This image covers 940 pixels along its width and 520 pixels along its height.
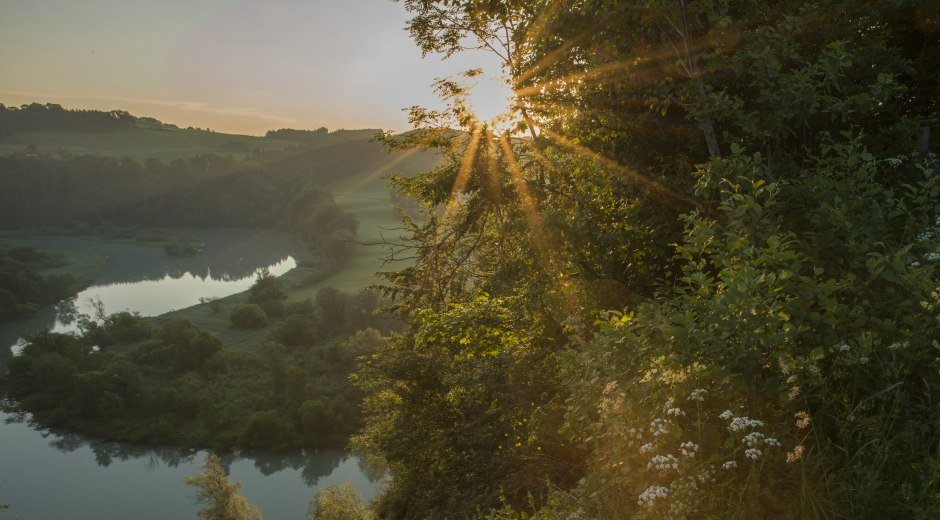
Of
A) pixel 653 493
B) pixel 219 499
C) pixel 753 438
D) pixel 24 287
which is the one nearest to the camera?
pixel 753 438

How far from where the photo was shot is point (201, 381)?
188ft

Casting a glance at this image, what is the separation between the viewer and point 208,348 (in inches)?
2341

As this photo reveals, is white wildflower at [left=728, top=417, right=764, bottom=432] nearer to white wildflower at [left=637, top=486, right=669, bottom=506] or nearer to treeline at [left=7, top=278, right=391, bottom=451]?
white wildflower at [left=637, top=486, right=669, bottom=506]

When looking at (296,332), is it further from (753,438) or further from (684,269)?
(753,438)

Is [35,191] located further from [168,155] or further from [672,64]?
[672,64]

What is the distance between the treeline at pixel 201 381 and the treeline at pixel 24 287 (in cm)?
1580

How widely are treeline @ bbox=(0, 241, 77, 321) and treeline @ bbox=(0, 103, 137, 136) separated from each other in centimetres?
10182

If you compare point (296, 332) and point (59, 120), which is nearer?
point (296, 332)

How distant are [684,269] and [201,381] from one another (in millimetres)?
62295

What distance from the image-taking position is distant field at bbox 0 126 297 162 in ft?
514

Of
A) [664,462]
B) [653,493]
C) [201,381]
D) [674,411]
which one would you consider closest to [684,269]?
[674,411]

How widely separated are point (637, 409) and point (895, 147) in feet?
22.1

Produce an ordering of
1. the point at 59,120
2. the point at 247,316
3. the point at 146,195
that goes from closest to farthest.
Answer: the point at 247,316
the point at 146,195
the point at 59,120

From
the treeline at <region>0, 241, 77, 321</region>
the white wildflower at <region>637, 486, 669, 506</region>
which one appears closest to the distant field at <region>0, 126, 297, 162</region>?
the treeline at <region>0, 241, 77, 321</region>
